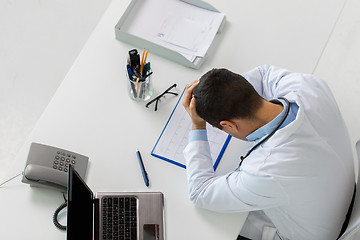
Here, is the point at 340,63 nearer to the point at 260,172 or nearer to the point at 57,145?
the point at 260,172

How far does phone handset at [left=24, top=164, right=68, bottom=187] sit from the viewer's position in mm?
1336

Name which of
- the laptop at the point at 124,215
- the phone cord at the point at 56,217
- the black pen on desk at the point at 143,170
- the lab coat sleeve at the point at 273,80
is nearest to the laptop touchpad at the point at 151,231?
the laptop at the point at 124,215

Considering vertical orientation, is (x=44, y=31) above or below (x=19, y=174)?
above

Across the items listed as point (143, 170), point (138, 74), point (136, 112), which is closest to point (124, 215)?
point (143, 170)

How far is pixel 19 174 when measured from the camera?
1.41 metres

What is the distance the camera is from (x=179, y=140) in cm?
150

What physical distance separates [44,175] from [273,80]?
0.86 meters

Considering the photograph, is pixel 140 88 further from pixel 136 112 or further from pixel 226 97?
pixel 226 97

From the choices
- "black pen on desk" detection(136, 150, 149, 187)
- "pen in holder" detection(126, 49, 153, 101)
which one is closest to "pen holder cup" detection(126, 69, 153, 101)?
"pen in holder" detection(126, 49, 153, 101)

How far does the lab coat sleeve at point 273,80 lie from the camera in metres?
1.41

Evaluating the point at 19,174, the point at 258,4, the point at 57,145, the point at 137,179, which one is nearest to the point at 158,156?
the point at 137,179

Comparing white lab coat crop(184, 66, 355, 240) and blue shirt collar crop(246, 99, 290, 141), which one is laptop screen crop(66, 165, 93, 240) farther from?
blue shirt collar crop(246, 99, 290, 141)

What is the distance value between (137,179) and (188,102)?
1.05ft

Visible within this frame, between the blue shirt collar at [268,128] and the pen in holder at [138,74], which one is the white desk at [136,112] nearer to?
the pen in holder at [138,74]
